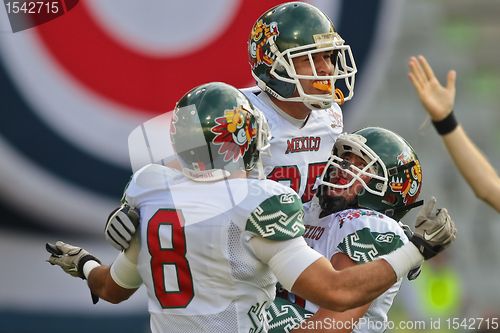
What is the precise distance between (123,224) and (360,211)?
0.79 m

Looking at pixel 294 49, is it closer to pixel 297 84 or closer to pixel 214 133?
pixel 297 84

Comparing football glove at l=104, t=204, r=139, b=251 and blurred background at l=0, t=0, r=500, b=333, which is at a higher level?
football glove at l=104, t=204, r=139, b=251

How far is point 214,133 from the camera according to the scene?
2.72 metres

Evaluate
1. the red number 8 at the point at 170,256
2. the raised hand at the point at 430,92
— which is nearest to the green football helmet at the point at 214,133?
the red number 8 at the point at 170,256

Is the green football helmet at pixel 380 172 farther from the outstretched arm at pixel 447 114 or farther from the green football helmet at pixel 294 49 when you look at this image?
the outstretched arm at pixel 447 114

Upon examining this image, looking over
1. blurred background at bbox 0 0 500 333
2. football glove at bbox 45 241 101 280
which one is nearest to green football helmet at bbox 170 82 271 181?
football glove at bbox 45 241 101 280

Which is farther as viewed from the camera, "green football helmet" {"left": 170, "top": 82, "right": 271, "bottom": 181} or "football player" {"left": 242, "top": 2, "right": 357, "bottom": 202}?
"football player" {"left": 242, "top": 2, "right": 357, "bottom": 202}

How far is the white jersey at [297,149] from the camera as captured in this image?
11.1 feet

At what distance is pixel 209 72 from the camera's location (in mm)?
4672

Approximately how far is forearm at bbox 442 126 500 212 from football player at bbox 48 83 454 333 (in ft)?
0.41

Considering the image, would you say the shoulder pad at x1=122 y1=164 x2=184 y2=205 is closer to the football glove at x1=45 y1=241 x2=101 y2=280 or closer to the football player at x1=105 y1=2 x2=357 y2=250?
the football glove at x1=45 y1=241 x2=101 y2=280

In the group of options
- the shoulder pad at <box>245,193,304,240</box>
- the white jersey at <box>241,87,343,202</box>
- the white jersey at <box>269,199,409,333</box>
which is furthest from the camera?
the white jersey at <box>241,87,343,202</box>

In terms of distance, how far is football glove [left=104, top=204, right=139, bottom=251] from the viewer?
2754 mm

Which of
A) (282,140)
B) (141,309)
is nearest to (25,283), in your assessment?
(141,309)
